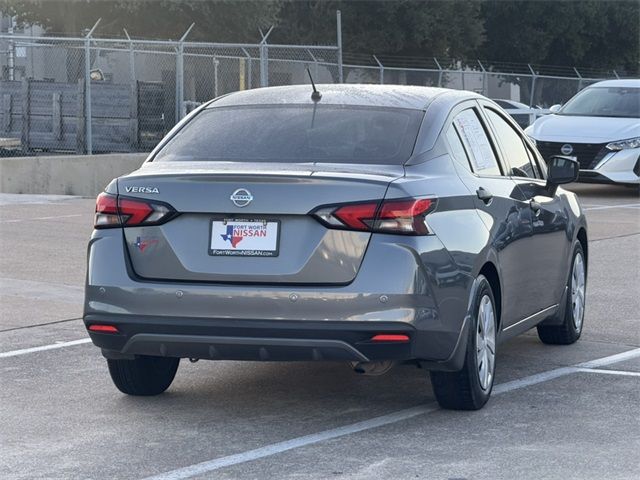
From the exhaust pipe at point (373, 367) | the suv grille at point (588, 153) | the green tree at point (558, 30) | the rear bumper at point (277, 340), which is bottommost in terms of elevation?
the exhaust pipe at point (373, 367)

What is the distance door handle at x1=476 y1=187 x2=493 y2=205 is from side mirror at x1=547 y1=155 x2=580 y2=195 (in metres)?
1.13

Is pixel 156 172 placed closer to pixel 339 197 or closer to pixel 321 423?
pixel 339 197

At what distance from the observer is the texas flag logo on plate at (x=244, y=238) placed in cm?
617

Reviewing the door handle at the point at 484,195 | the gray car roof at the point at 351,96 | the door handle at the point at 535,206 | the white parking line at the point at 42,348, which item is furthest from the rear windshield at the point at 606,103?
the door handle at the point at 484,195

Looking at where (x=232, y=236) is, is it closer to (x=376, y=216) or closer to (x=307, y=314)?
(x=307, y=314)

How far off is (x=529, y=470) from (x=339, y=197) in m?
1.41

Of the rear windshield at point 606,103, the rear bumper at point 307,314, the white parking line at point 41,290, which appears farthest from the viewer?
the rear windshield at point 606,103

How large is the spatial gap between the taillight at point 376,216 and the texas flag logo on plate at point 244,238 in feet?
0.70

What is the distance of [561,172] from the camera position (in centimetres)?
816

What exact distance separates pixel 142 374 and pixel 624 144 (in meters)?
15.4

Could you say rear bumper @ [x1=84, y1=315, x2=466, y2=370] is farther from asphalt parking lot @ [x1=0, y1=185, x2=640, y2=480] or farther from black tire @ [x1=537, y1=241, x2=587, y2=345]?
black tire @ [x1=537, y1=241, x2=587, y2=345]

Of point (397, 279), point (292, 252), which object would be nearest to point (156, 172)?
point (292, 252)

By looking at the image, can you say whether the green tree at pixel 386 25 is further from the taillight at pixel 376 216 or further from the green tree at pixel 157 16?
the taillight at pixel 376 216

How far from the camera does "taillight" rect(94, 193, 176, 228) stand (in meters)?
6.36
